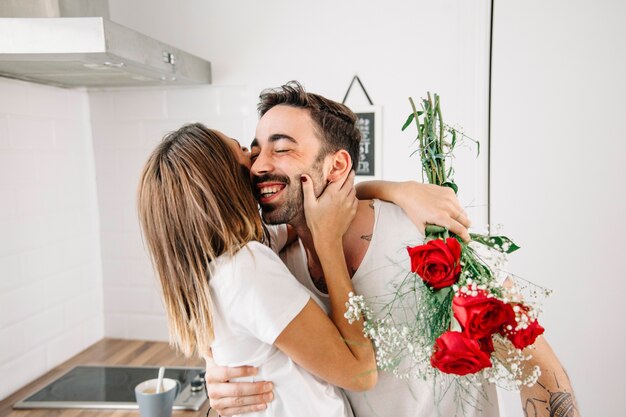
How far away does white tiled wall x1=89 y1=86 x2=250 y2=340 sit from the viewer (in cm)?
193

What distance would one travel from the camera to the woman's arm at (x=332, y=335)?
3.13 ft

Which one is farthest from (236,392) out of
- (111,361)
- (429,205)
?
(111,361)

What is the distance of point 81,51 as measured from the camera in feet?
3.82

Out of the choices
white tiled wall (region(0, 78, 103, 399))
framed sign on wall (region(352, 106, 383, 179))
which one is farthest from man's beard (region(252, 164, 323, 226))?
white tiled wall (region(0, 78, 103, 399))

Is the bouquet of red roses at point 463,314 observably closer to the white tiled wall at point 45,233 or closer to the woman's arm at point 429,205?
the woman's arm at point 429,205

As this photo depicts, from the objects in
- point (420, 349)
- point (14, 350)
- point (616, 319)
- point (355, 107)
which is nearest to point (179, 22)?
point (355, 107)

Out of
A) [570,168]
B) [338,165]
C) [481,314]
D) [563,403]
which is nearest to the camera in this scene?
[481,314]

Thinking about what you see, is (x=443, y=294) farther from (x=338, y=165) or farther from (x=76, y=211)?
(x=76, y=211)

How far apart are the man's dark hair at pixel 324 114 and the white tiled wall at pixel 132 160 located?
64 centimetres

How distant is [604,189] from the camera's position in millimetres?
1701

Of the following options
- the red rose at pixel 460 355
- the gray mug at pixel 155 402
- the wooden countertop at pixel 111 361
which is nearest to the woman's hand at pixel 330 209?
the red rose at pixel 460 355

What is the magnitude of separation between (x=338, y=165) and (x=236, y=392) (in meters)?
0.55

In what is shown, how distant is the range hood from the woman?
1.07 ft

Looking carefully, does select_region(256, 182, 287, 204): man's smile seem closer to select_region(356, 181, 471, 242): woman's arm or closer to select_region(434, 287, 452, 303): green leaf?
select_region(356, 181, 471, 242): woman's arm
